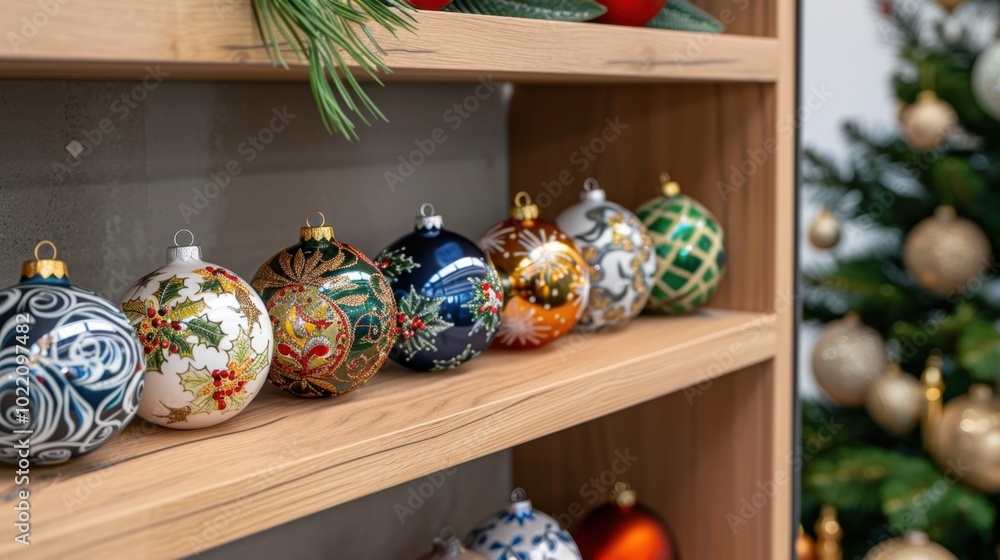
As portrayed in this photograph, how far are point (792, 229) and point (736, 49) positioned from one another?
25 cm

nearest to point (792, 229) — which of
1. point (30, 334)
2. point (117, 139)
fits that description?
point (117, 139)

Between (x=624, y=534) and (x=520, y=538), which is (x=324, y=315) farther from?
(x=624, y=534)

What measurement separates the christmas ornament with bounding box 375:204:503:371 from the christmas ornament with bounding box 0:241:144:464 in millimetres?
269

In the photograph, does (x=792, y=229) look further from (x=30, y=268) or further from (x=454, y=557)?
(x=30, y=268)

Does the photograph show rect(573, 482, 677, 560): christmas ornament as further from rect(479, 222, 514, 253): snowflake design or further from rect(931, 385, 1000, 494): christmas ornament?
rect(931, 385, 1000, 494): christmas ornament

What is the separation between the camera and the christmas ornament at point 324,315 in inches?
28.7

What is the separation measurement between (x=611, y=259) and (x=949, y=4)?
3.11ft

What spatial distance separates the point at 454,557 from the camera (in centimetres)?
93

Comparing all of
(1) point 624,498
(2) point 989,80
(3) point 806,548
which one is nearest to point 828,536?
(3) point 806,548

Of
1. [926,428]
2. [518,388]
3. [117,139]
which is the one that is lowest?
[926,428]

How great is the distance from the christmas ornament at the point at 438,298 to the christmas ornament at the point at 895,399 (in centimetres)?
99

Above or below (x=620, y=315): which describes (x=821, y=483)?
below

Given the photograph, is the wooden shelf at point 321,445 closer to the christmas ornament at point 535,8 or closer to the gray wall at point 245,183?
the gray wall at point 245,183

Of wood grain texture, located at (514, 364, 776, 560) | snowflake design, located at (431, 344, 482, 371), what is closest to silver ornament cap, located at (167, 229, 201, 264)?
snowflake design, located at (431, 344, 482, 371)
